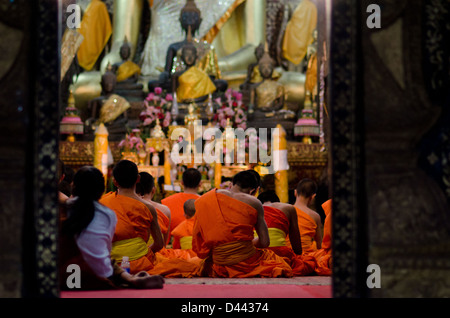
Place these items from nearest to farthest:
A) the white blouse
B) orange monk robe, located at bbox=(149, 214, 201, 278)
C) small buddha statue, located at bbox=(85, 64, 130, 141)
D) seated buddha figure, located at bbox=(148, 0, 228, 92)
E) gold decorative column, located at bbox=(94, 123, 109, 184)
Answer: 1. the white blouse
2. orange monk robe, located at bbox=(149, 214, 201, 278)
3. gold decorative column, located at bbox=(94, 123, 109, 184)
4. small buddha statue, located at bbox=(85, 64, 130, 141)
5. seated buddha figure, located at bbox=(148, 0, 228, 92)

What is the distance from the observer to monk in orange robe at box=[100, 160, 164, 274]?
5043 millimetres

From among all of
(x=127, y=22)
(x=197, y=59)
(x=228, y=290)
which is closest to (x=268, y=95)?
(x=197, y=59)

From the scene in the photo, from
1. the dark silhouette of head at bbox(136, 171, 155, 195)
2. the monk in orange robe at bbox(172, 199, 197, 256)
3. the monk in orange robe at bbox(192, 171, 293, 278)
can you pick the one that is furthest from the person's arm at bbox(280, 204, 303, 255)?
the dark silhouette of head at bbox(136, 171, 155, 195)

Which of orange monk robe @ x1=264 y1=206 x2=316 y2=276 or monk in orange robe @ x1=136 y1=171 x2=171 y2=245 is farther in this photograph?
monk in orange robe @ x1=136 y1=171 x2=171 y2=245

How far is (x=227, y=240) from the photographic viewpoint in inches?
210

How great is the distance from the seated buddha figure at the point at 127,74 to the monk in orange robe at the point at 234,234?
6700 millimetres

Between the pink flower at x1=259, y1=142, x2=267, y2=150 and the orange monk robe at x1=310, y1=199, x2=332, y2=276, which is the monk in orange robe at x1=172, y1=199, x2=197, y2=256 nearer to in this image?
the orange monk robe at x1=310, y1=199, x2=332, y2=276

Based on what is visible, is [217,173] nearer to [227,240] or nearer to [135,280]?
[227,240]

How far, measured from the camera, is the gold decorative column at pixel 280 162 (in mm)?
8945

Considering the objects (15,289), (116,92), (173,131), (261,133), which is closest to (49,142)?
(15,289)

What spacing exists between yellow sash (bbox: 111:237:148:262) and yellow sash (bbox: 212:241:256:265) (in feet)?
1.99

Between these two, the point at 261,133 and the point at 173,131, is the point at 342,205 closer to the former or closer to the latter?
the point at 173,131
